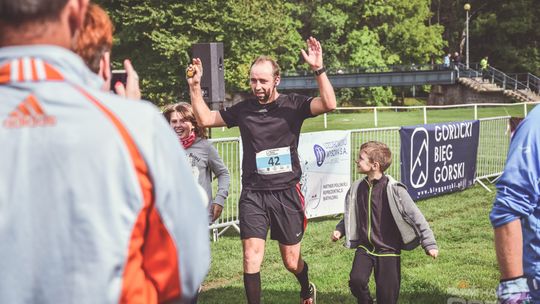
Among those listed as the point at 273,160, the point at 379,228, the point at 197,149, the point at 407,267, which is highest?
the point at 197,149

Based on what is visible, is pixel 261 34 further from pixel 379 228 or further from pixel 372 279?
pixel 379 228

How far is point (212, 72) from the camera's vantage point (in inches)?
435

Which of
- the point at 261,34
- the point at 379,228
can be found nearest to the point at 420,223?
the point at 379,228

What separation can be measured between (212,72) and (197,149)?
4.86m

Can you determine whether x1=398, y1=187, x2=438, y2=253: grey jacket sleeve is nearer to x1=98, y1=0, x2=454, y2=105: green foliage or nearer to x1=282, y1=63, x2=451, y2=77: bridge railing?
x1=98, y1=0, x2=454, y2=105: green foliage

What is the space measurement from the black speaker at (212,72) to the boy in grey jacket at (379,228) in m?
5.15

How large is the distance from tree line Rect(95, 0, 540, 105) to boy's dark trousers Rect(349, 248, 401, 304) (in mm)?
38648

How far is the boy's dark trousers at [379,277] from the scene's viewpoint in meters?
5.90

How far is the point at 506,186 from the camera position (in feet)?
9.53

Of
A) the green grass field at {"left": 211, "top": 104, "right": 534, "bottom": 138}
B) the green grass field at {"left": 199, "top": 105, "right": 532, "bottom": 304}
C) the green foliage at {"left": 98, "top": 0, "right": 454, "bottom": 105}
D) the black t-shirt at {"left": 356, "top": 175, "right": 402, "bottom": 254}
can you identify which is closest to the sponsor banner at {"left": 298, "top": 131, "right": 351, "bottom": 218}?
the green grass field at {"left": 199, "top": 105, "right": 532, "bottom": 304}

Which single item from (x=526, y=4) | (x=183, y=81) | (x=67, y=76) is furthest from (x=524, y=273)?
(x=526, y=4)

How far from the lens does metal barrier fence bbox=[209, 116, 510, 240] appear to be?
37.2 ft

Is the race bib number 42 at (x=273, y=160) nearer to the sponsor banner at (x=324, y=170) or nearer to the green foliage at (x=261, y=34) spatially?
the sponsor banner at (x=324, y=170)

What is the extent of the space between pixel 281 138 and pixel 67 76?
4579 millimetres
